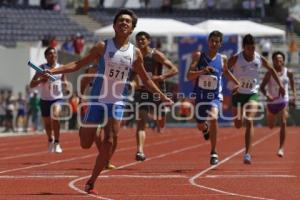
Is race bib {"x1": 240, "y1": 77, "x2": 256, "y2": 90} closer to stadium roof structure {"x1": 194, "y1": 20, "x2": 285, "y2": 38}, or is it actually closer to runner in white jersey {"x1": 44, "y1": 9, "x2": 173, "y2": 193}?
runner in white jersey {"x1": 44, "y1": 9, "x2": 173, "y2": 193}

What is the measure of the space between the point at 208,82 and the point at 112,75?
15.3 feet

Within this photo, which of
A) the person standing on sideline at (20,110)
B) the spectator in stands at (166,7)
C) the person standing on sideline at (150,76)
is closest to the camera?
the person standing on sideline at (150,76)

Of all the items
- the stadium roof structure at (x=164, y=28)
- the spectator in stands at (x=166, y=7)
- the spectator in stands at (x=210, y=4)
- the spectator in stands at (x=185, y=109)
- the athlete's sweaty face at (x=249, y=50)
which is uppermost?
the spectator in stands at (x=210, y=4)

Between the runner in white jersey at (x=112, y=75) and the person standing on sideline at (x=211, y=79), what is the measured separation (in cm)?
432

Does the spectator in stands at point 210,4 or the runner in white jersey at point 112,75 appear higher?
the spectator in stands at point 210,4

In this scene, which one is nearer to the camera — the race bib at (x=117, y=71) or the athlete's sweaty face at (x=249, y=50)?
the race bib at (x=117, y=71)

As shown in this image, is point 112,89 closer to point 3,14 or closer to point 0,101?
point 0,101

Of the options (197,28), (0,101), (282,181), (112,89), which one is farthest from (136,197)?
(197,28)

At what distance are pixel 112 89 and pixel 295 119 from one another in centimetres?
3661

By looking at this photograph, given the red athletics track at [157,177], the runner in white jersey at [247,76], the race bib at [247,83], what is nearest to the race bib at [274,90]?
the red athletics track at [157,177]

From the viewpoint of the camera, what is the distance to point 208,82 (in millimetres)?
14992

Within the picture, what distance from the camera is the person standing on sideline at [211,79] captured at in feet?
49.0

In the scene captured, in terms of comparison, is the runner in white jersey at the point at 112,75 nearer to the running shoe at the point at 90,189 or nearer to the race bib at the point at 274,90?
the running shoe at the point at 90,189

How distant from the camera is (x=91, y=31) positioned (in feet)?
178
